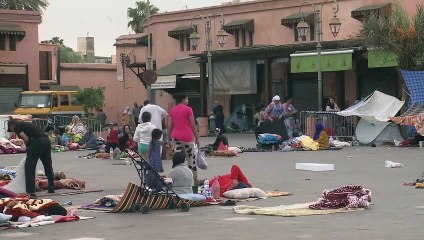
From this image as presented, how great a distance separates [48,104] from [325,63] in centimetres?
1326

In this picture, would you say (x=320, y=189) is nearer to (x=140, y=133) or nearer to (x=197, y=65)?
(x=140, y=133)

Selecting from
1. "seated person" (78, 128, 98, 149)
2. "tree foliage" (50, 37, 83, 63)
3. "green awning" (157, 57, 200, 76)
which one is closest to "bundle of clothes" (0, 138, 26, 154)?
"seated person" (78, 128, 98, 149)

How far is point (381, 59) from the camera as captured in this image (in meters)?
37.6

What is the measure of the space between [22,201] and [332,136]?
21.7 metres

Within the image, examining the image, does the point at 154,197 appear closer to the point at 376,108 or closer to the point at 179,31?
the point at 376,108

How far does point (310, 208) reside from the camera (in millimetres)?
13430

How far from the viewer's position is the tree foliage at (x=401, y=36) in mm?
34031

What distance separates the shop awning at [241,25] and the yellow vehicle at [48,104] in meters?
9.51

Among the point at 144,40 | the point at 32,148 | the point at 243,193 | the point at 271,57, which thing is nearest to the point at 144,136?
the point at 32,148

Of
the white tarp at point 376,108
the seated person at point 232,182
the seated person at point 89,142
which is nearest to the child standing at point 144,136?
the seated person at point 232,182

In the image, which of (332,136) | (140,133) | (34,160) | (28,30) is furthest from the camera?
(28,30)

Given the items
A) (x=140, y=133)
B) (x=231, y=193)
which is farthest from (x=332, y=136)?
(x=231, y=193)

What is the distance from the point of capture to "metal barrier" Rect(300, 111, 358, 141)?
34.0 m

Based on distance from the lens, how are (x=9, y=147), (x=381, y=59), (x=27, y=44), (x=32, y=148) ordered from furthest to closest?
(x=27, y=44), (x=381, y=59), (x=9, y=147), (x=32, y=148)
